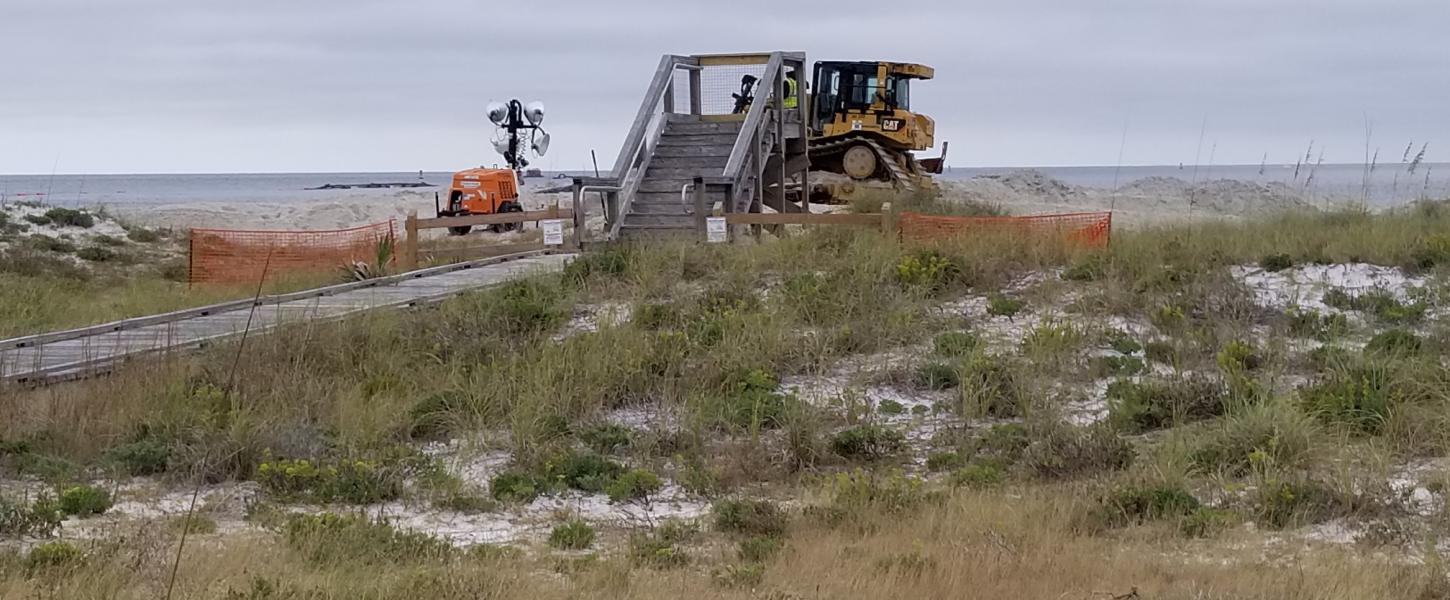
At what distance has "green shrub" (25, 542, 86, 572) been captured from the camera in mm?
5461

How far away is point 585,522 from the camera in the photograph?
6.80 metres

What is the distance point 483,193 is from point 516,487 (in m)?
20.5

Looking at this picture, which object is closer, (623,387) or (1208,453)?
(1208,453)

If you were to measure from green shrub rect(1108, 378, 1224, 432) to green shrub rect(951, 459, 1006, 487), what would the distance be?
52.4 inches

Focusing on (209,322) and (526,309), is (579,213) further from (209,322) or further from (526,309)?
(209,322)

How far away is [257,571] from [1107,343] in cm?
668

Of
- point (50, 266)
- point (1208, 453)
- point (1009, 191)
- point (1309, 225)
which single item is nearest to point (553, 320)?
point (1208, 453)

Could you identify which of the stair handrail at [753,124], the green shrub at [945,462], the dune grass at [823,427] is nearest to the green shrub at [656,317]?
the dune grass at [823,427]

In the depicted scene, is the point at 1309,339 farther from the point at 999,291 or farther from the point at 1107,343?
the point at 999,291

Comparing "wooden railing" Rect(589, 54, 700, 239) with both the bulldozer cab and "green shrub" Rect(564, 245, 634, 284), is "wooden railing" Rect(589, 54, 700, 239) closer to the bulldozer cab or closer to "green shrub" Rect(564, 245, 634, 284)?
"green shrub" Rect(564, 245, 634, 284)

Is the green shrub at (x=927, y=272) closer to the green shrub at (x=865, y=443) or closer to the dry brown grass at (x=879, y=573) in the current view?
the green shrub at (x=865, y=443)

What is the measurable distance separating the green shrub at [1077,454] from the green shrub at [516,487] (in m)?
2.70

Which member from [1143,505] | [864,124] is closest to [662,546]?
[1143,505]

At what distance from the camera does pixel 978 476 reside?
741cm
